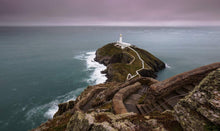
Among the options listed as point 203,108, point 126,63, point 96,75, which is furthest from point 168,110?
point 126,63

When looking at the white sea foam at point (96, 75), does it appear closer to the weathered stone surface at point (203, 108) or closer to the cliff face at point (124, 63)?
the cliff face at point (124, 63)

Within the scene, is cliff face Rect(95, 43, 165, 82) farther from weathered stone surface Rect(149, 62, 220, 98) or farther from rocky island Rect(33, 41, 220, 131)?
weathered stone surface Rect(149, 62, 220, 98)

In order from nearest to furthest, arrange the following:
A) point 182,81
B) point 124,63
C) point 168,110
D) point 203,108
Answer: point 203,108 < point 168,110 < point 182,81 < point 124,63

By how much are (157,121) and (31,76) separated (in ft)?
199

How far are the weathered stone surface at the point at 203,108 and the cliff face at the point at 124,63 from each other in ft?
132

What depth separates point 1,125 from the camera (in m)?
30.1

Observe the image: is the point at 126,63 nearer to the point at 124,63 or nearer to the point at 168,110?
the point at 124,63

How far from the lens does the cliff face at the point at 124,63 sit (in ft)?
167

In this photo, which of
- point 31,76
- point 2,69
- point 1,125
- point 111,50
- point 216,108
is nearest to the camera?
point 216,108

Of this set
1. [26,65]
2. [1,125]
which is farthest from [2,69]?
[1,125]

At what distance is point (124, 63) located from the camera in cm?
5778

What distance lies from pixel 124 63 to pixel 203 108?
172 feet

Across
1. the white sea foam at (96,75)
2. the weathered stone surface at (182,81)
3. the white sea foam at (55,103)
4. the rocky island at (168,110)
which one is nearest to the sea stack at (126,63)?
the white sea foam at (96,75)

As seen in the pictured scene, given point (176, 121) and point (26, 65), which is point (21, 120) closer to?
point (176, 121)
